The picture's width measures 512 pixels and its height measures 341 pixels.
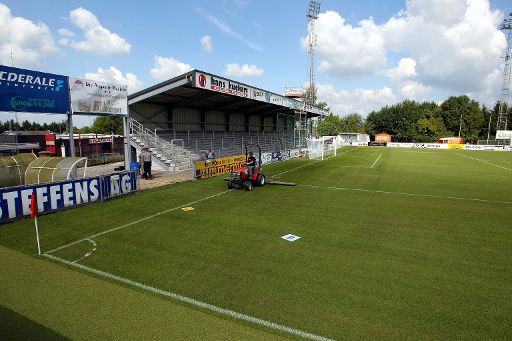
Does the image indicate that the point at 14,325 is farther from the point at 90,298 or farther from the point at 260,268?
the point at 260,268

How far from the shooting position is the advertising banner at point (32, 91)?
12.8m

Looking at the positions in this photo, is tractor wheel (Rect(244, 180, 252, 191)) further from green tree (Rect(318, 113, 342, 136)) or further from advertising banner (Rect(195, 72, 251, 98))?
green tree (Rect(318, 113, 342, 136))

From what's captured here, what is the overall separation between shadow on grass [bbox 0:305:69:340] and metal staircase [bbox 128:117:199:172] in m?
18.7

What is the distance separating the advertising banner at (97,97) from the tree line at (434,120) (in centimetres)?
7612

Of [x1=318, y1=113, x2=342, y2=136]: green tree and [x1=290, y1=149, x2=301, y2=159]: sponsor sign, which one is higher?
[x1=318, y1=113, x2=342, y2=136]: green tree

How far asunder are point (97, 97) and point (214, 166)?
823 cm

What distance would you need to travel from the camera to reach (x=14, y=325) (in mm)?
4645

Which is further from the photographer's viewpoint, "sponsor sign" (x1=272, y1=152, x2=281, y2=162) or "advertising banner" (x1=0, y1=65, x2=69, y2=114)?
"sponsor sign" (x1=272, y1=152, x2=281, y2=162)

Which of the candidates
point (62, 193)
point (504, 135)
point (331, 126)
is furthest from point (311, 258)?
point (331, 126)

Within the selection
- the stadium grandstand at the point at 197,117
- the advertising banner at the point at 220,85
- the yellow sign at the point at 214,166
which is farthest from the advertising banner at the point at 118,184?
the advertising banner at the point at 220,85

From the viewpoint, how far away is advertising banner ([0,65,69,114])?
12758mm

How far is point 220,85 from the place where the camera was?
83.3ft

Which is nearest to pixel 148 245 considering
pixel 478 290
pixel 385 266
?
pixel 385 266

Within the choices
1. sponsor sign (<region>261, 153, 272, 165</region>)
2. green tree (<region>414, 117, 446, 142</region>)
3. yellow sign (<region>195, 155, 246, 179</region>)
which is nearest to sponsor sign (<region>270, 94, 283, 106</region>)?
sponsor sign (<region>261, 153, 272, 165</region>)
